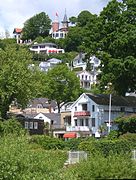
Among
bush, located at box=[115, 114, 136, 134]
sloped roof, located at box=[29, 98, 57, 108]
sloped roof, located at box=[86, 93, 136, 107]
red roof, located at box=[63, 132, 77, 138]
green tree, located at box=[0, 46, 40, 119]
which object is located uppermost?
green tree, located at box=[0, 46, 40, 119]

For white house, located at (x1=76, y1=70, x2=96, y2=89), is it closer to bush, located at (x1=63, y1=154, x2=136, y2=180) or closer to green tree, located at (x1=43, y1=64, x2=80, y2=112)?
green tree, located at (x1=43, y1=64, x2=80, y2=112)

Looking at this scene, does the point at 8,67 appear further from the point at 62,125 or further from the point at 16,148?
the point at 16,148

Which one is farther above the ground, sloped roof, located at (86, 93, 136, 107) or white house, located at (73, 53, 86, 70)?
white house, located at (73, 53, 86, 70)

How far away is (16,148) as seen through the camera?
84.3ft

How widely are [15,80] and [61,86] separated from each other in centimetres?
3607

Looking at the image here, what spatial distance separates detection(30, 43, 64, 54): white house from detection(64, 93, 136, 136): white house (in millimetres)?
105424

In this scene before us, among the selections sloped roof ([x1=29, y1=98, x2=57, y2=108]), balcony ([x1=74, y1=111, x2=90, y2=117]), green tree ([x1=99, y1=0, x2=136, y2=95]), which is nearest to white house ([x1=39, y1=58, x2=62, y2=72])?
sloped roof ([x1=29, y1=98, x2=57, y2=108])

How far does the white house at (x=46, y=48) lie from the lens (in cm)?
18696

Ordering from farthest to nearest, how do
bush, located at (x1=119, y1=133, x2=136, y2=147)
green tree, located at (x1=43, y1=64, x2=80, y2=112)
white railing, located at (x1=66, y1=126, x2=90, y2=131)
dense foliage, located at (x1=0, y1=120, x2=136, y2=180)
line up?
green tree, located at (x1=43, y1=64, x2=80, y2=112)
white railing, located at (x1=66, y1=126, x2=90, y2=131)
bush, located at (x1=119, y1=133, x2=136, y2=147)
dense foliage, located at (x1=0, y1=120, x2=136, y2=180)

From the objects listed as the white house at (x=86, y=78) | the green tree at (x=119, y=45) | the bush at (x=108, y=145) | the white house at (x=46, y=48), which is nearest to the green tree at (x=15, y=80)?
the green tree at (x=119, y=45)

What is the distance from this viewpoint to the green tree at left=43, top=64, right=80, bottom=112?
99.2 metres

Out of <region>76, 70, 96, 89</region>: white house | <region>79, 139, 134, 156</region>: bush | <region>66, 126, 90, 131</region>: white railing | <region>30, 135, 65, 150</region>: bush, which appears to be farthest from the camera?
<region>76, 70, 96, 89</region>: white house

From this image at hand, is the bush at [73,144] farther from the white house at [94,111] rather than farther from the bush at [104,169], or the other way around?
the bush at [104,169]

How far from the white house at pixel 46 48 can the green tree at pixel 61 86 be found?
274 ft
